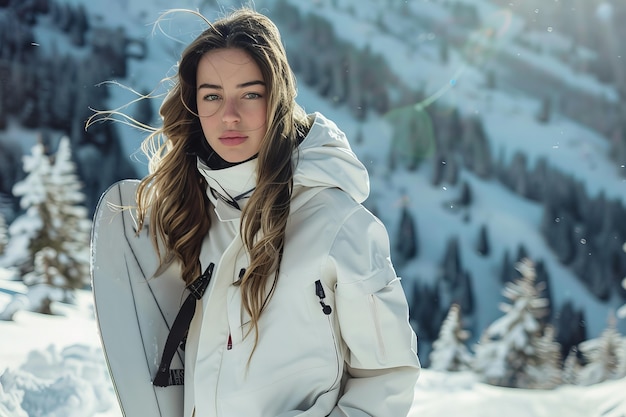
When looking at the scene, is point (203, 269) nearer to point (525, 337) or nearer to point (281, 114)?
point (281, 114)

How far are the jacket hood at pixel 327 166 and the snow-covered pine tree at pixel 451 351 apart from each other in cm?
854

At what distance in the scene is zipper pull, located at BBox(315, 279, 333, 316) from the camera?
1462mm

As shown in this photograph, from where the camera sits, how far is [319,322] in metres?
1.48

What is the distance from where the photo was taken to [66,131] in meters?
19.7

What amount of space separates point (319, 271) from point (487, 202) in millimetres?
24046

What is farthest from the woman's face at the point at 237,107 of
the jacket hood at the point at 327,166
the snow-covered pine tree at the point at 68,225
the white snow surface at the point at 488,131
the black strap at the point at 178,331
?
the white snow surface at the point at 488,131

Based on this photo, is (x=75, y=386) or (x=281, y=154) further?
(x=75, y=386)

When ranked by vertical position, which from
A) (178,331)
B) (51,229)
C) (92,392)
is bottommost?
(51,229)

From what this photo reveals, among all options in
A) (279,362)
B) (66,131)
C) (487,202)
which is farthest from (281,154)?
(487,202)

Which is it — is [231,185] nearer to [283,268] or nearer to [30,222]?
[283,268]

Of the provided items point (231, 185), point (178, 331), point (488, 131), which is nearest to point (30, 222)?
point (178, 331)

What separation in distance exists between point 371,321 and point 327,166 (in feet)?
1.14

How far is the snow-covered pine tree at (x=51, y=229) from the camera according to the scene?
795 cm

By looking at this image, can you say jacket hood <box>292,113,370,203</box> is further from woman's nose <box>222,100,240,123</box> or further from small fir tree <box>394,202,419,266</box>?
small fir tree <box>394,202,419,266</box>
